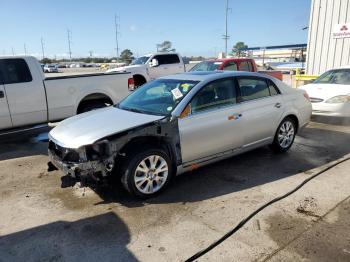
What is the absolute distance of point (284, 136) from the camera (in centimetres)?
600

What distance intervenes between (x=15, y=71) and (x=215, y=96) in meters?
4.37

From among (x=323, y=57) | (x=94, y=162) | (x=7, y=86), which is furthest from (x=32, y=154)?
(x=323, y=57)

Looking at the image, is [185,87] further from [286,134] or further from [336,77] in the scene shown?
[336,77]

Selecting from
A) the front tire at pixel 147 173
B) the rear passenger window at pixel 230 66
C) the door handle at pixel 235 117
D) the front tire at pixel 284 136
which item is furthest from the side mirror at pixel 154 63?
the front tire at pixel 147 173

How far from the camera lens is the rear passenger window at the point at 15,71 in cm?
671

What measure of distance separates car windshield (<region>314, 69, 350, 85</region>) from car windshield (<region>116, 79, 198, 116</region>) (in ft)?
19.0

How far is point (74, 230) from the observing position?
3.62m

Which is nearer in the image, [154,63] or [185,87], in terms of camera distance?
[185,87]

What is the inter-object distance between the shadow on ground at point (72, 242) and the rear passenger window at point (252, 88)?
9.22 feet

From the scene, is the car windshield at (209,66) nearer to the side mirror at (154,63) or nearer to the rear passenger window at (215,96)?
the side mirror at (154,63)

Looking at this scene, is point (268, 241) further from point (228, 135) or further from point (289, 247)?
point (228, 135)

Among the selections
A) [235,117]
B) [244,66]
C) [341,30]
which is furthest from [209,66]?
[235,117]

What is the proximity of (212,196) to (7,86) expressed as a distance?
4759 millimetres

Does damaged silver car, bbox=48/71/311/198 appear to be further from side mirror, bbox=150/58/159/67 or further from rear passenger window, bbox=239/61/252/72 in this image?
side mirror, bbox=150/58/159/67
